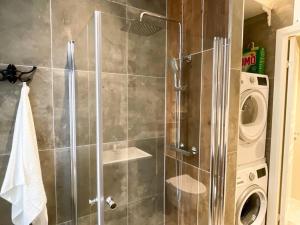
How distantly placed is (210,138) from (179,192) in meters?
0.59

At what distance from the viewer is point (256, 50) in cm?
219

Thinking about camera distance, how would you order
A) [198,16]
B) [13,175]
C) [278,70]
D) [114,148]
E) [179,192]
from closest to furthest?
[13,175]
[114,148]
[198,16]
[179,192]
[278,70]

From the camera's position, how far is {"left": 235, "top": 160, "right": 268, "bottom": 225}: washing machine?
5.84ft

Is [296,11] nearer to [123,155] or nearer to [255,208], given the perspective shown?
[255,208]

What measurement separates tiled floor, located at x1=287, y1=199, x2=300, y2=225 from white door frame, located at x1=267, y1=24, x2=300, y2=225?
0.36 m

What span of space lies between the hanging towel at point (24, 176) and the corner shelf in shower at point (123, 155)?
421mm

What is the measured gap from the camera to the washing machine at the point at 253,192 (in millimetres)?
1781

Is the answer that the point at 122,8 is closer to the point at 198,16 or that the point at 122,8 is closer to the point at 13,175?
the point at 198,16

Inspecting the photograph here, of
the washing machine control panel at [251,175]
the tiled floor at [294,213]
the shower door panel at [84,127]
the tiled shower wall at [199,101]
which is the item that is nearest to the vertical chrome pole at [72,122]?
the shower door panel at [84,127]

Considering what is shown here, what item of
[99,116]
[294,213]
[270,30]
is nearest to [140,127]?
[99,116]

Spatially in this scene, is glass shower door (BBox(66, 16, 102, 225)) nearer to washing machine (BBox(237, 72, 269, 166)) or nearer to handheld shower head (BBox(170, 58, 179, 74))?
handheld shower head (BBox(170, 58, 179, 74))

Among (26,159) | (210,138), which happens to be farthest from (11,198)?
(210,138)

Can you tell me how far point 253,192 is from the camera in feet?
6.12

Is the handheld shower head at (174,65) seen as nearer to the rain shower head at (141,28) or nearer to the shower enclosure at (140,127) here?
the shower enclosure at (140,127)
